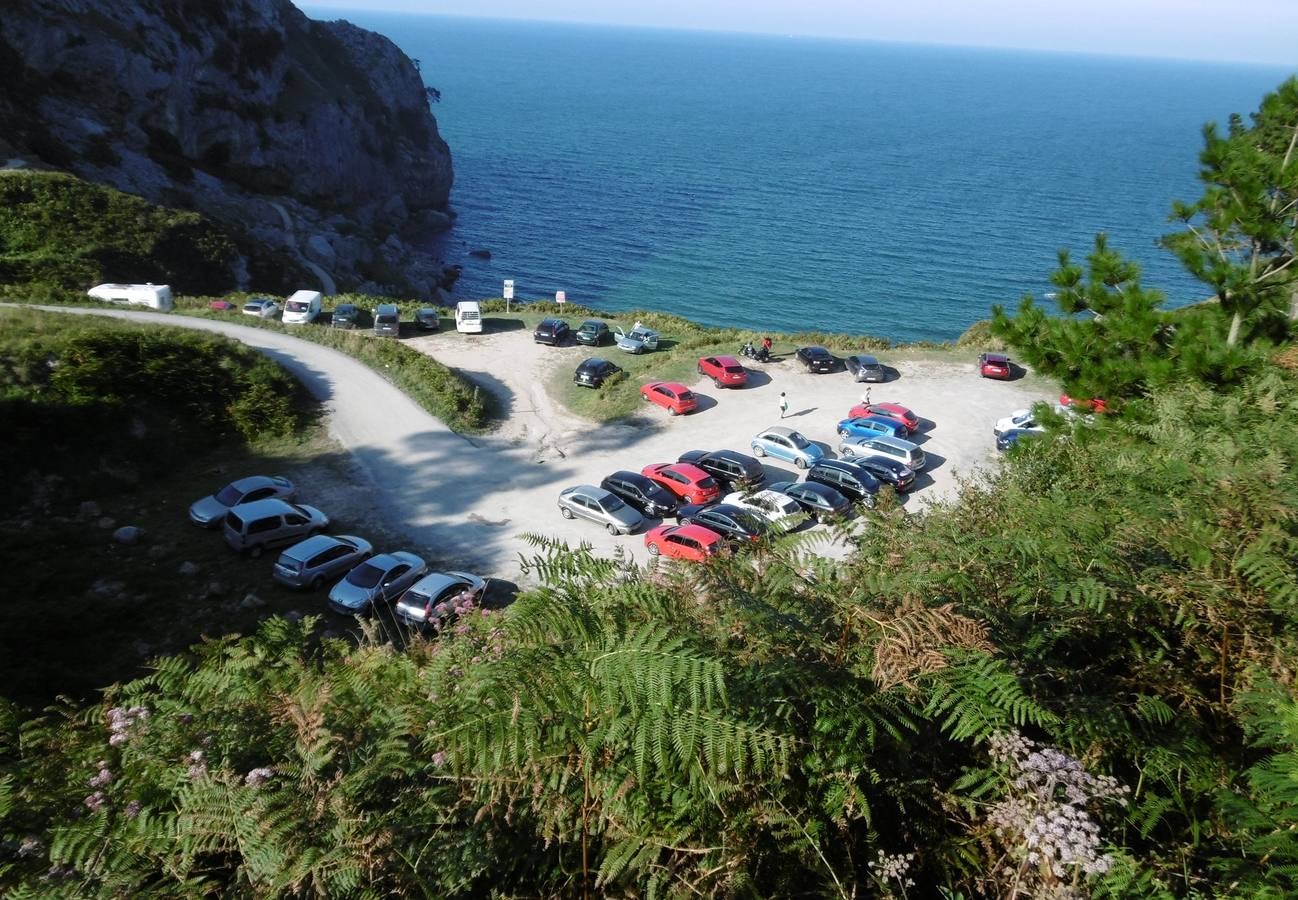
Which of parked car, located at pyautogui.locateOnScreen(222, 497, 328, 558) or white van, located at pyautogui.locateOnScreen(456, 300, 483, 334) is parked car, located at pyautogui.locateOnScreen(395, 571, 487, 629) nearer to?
parked car, located at pyautogui.locateOnScreen(222, 497, 328, 558)

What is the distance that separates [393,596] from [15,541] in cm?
897

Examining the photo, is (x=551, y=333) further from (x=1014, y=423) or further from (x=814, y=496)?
(x=1014, y=423)

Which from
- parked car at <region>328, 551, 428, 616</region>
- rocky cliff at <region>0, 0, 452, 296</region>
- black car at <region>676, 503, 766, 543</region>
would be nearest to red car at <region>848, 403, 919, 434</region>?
black car at <region>676, 503, 766, 543</region>

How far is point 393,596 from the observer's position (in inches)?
691

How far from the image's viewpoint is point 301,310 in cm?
3784

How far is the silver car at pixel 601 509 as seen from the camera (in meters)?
21.8

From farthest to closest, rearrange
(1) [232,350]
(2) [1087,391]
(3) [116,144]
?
(3) [116,144] < (1) [232,350] < (2) [1087,391]

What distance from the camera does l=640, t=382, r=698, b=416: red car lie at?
3014 centimetres

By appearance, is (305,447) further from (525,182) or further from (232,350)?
(525,182)

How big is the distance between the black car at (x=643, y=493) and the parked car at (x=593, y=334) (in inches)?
599

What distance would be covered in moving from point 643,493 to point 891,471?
7784mm

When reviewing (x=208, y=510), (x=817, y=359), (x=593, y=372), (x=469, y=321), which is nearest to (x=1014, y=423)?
(x=817, y=359)

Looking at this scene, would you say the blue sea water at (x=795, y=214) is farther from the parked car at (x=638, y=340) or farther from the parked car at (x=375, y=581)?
the parked car at (x=375, y=581)

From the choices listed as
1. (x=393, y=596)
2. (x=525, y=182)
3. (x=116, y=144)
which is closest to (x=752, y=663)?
(x=393, y=596)
